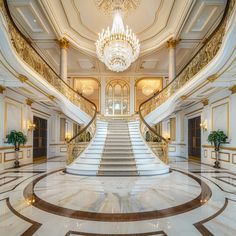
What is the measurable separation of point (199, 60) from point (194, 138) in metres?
5.09

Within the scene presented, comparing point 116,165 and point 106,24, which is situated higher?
point 106,24

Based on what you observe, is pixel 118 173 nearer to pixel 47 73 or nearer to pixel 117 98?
pixel 47 73

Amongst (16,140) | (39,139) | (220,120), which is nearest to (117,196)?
(16,140)

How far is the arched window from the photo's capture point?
41.3 ft

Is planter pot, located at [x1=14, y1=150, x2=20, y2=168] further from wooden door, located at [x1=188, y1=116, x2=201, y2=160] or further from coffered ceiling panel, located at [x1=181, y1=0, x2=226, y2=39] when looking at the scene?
coffered ceiling panel, located at [x1=181, y1=0, x2=226, y2=39]

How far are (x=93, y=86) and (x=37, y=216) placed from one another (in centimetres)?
1331

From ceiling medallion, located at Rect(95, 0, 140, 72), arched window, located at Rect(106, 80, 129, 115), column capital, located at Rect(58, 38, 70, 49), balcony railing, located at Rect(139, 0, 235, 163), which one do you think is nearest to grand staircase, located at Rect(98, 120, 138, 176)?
balcony railing, located at Rect(139, 0, 235, 163)

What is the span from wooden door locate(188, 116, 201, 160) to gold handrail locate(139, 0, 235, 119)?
2635mm

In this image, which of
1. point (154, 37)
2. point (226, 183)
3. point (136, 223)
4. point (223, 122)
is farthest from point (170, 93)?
point (136, 223)

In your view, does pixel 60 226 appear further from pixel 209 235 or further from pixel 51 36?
pixel 51 36

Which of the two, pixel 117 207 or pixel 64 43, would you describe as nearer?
pixel 117 207

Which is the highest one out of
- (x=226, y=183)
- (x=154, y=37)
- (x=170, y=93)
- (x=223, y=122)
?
(x=154, y=37)

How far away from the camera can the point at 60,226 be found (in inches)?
95.4

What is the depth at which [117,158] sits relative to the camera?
6.31 meters
